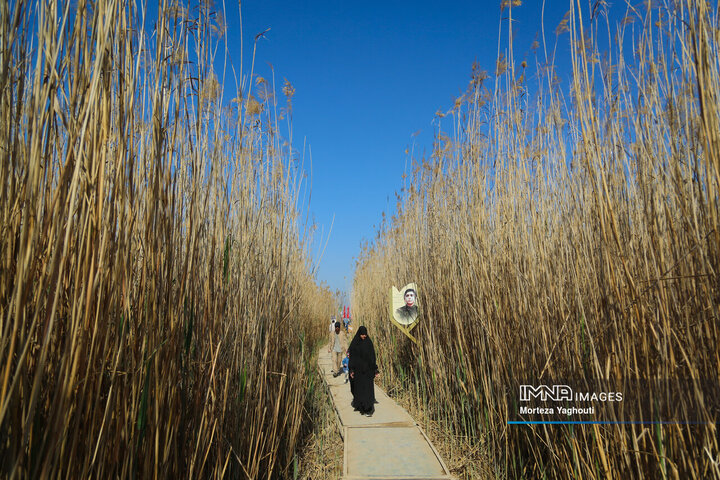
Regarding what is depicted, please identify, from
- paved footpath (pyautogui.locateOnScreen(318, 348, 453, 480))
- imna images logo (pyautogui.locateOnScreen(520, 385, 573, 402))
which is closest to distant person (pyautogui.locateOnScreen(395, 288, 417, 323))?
paved footpath (pyautogui.locateOnScreen(318, 348, 453, 480))

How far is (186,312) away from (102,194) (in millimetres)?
571

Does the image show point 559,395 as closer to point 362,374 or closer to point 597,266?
point 597,266

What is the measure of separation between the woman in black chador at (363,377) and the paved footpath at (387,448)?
11 centimetres

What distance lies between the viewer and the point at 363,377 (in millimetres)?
4469

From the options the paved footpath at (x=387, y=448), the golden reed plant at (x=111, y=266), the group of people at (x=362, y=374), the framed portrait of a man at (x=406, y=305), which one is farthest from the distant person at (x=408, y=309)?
the golden reed plant at (x=111, y=266)

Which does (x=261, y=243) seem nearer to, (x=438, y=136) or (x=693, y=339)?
(x=693, y=339)

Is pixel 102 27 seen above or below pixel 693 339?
above

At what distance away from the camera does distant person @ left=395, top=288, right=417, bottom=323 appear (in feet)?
14.5

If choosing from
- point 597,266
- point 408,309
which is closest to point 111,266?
point 597,266

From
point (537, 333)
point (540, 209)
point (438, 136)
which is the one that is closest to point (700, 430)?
point (537, 333)

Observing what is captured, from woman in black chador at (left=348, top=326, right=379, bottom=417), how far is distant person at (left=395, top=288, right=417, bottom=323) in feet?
1.92

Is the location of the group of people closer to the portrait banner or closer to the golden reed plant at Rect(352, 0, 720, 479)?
the portrait banner

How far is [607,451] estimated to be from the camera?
154 centimetres

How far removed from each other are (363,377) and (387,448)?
1.33m
